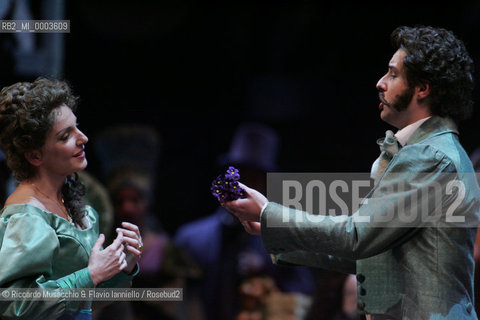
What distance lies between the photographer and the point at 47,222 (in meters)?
2.41

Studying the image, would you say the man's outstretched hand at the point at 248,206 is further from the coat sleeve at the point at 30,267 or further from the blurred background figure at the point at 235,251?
the blurred background figure at the point at 235,251

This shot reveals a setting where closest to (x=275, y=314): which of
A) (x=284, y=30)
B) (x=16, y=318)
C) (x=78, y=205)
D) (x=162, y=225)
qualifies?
(x=162, y=225)

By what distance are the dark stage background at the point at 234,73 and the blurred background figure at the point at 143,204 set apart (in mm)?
85

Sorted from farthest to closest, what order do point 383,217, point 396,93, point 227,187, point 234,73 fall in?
point 234,73 → point 396,93 → point 227,187 → point 383,217

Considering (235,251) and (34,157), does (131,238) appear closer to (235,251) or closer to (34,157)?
(34,157)

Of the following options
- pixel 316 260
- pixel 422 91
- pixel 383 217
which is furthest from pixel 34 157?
pixel 422 91

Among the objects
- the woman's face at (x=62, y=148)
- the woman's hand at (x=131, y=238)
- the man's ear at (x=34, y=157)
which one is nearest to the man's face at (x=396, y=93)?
the woman's hand at (x=131, y=238)

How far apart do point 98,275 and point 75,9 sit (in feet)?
9.38

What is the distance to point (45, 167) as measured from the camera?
8.24 ft

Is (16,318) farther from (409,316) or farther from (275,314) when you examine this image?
(275,314)

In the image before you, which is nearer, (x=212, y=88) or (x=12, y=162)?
(x=12, y=162)

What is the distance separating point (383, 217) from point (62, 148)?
1.16 metres

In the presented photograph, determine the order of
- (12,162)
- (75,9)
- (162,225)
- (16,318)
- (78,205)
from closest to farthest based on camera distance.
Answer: (16,318) < (12,162) < (78,205) < (75,9) < (162,225)

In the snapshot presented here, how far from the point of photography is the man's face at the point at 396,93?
246 centimetres
